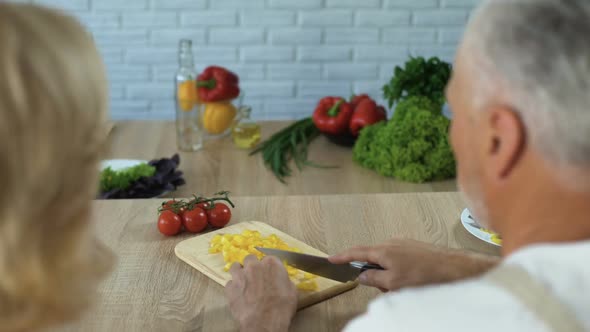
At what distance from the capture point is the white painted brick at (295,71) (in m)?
3.90

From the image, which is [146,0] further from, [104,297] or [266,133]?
[104,297]

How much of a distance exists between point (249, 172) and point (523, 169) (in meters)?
1.85

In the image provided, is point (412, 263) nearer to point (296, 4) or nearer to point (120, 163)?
point (120, 163)

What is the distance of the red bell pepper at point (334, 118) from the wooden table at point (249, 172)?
8 cm

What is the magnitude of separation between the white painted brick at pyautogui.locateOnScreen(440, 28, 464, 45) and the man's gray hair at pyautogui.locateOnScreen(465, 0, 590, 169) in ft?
9.97

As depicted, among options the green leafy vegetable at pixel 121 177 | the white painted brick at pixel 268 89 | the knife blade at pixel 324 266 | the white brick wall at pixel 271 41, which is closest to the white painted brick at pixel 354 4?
the white brick wall at pixel 271 41

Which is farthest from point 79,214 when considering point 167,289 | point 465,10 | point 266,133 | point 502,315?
point 465,10

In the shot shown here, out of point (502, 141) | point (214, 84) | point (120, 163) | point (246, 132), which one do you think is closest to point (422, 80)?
point (246, 132)

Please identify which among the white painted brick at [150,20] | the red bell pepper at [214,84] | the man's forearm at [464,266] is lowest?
the man's forearm at [464,266]

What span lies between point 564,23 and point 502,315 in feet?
1.14

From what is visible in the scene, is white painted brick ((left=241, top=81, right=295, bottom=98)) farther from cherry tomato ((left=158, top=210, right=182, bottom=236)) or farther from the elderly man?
the elderly man

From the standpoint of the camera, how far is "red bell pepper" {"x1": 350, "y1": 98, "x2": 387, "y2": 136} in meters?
2.89

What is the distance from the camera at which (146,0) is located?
3.75 meters

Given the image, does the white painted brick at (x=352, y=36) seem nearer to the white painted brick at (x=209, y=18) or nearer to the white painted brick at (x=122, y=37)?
the white painted brick at (x=209, y=18)
